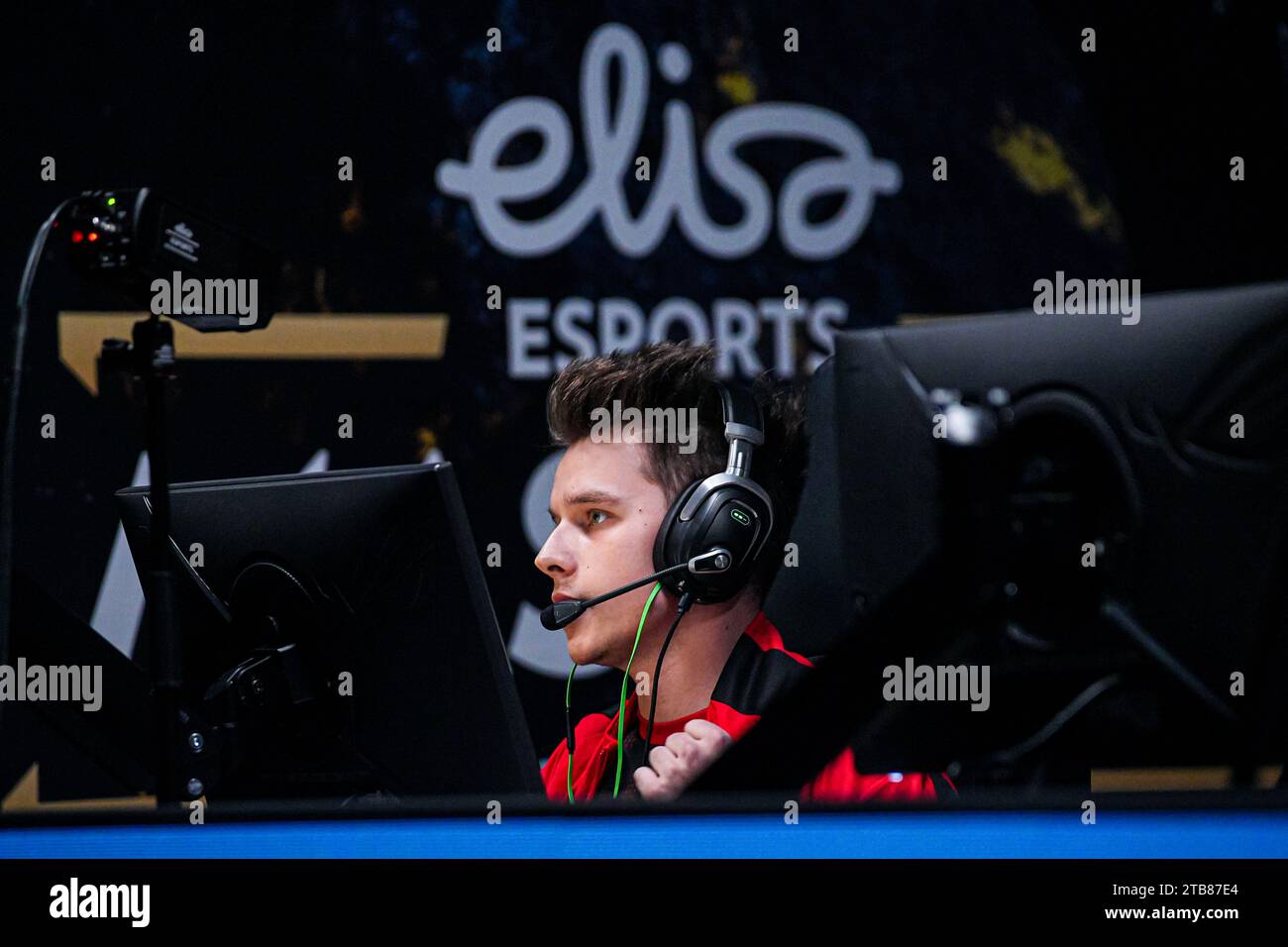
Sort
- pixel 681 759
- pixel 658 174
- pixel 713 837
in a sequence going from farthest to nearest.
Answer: pixel 658 174 → pixel 681 759 → pixel 713 837

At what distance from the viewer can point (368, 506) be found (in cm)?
112

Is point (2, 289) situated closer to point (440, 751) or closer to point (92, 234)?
point (92, 234)

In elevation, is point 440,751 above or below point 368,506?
below

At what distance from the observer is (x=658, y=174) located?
2938mm

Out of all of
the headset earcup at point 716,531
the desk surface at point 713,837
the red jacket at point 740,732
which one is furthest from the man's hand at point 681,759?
the desk surface at point 713,837

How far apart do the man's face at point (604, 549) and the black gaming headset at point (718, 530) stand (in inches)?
3.1

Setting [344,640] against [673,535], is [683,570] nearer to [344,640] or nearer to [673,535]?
[673,535]

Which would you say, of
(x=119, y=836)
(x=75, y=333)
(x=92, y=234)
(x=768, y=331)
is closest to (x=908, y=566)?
(x=119, y=836)

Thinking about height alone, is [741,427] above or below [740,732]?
above

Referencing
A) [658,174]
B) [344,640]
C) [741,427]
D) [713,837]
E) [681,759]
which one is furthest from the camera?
[658,174]

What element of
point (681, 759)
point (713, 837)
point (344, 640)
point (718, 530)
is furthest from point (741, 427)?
point (713, 837)

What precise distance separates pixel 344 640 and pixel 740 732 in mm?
458
